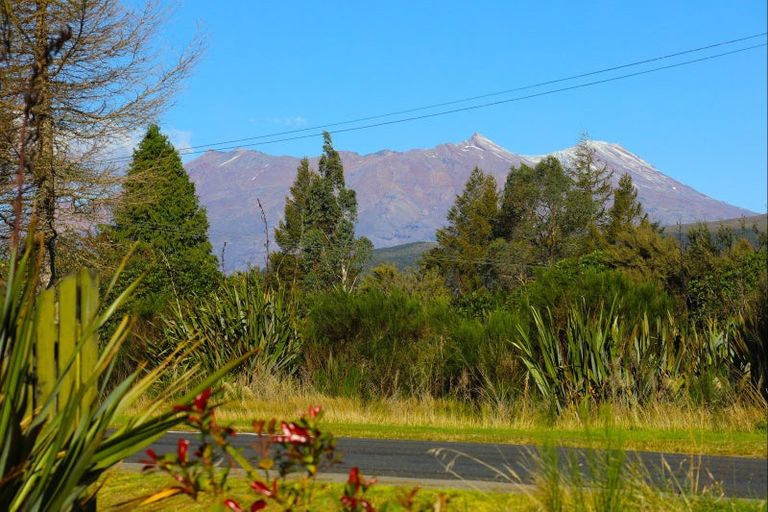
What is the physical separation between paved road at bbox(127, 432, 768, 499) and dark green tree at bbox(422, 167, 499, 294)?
5719cm

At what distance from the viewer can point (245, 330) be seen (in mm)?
19125

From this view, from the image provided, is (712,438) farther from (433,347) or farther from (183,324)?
(183,324)

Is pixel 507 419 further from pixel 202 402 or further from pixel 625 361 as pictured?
pixel 202 402

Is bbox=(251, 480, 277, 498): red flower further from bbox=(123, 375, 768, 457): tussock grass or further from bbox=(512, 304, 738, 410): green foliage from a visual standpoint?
bbox=(512, 304, 738, 410): green foliage

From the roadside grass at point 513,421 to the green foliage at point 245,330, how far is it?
4.00ft

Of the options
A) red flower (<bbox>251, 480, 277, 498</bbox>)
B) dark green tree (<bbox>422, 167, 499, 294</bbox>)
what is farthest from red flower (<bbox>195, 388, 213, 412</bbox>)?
dark green tree (<bbox>422, 167, 499, 294</bbox>)

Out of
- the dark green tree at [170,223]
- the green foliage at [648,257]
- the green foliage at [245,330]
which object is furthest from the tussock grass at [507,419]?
the dark green tree at [170,223]

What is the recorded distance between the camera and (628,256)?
38562 millimetres

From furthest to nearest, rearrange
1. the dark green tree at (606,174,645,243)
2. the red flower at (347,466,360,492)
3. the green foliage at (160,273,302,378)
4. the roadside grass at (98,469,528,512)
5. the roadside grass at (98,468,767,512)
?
the dark green tree at (606,174,645,243) < the green foliage at (160,273,302,378) < the roadside grass at (98,469,528,512) < the roadside grass at (98,468,767,512) < the red flower at (347,466,360,492)

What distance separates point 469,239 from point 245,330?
62.3m

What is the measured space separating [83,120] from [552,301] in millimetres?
14482

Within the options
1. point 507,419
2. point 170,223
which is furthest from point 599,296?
point 170,223

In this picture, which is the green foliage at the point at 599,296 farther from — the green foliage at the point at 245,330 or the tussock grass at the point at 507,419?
the green foliage at the point at 245,330

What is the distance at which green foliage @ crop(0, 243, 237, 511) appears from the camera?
13.5 ft
